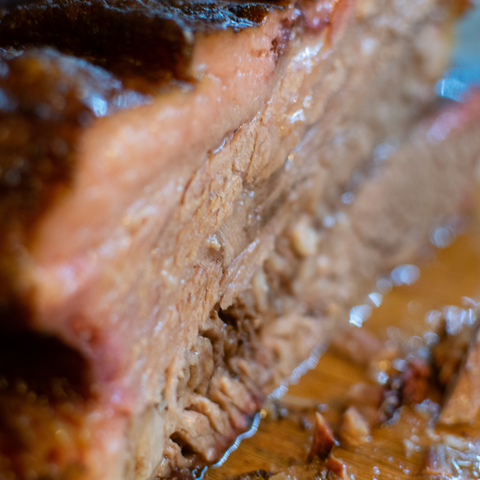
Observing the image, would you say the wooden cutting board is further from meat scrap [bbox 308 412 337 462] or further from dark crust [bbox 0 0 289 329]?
dark crust [bbox 0 0 289 329]

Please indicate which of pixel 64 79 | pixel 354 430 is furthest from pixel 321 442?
pixel 64 79

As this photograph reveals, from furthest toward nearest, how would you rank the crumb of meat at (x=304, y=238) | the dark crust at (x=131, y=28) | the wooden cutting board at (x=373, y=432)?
the crumb of meat at (x=304, y=238) < the wooden cutting board at (x=373, y=432) < the dark crust at (x=131, y=28)

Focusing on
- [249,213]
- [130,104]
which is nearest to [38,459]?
[130,104]

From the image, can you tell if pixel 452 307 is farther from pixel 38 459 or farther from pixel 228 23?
pixel 38 459

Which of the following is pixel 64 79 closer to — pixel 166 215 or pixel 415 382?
pixel 166 215

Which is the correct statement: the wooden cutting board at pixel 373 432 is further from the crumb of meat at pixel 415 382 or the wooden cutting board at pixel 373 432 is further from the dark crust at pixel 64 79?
the dark crust at pixel 64 79

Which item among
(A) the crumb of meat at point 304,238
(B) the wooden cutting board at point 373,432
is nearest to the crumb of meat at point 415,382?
(B) the wooden cutting board at point 373,432

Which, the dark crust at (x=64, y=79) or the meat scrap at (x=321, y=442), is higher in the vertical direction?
the dark crust at (x=64, y=79)
